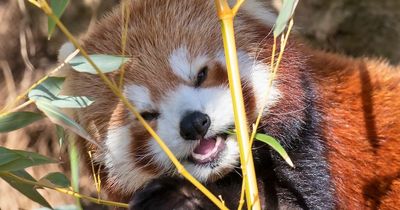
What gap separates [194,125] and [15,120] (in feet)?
1.60

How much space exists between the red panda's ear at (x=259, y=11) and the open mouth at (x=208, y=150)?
55 centimetres

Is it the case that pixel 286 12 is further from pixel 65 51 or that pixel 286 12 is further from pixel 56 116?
pixel 65 51

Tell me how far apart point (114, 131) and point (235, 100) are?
26.8 inches

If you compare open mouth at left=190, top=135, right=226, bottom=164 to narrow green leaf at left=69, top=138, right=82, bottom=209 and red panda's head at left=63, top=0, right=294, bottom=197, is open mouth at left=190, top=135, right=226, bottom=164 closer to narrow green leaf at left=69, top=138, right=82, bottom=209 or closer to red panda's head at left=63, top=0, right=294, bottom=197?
red panda's head at left=63, top=0, right=294, bottom=197

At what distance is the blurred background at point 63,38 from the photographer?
159 inches

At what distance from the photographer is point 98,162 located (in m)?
2.57

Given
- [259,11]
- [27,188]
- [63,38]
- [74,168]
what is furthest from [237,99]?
[63,38]

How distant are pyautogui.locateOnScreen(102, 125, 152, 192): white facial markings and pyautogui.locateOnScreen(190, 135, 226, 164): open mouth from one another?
0.88 feet

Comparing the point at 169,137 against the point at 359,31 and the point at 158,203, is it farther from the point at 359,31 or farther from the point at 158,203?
the point at 359,31

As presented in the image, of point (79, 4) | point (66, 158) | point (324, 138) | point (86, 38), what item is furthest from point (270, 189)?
point (79, 4)

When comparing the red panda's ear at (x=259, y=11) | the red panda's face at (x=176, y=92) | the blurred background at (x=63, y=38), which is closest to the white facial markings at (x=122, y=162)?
the red panda's face at (x=176, y=92)

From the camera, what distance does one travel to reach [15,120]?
2039 millimetres

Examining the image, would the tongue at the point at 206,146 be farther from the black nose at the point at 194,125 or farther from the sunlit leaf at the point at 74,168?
the sunlit leaf at the point at 74,168

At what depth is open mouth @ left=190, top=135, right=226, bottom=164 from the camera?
2.28m
